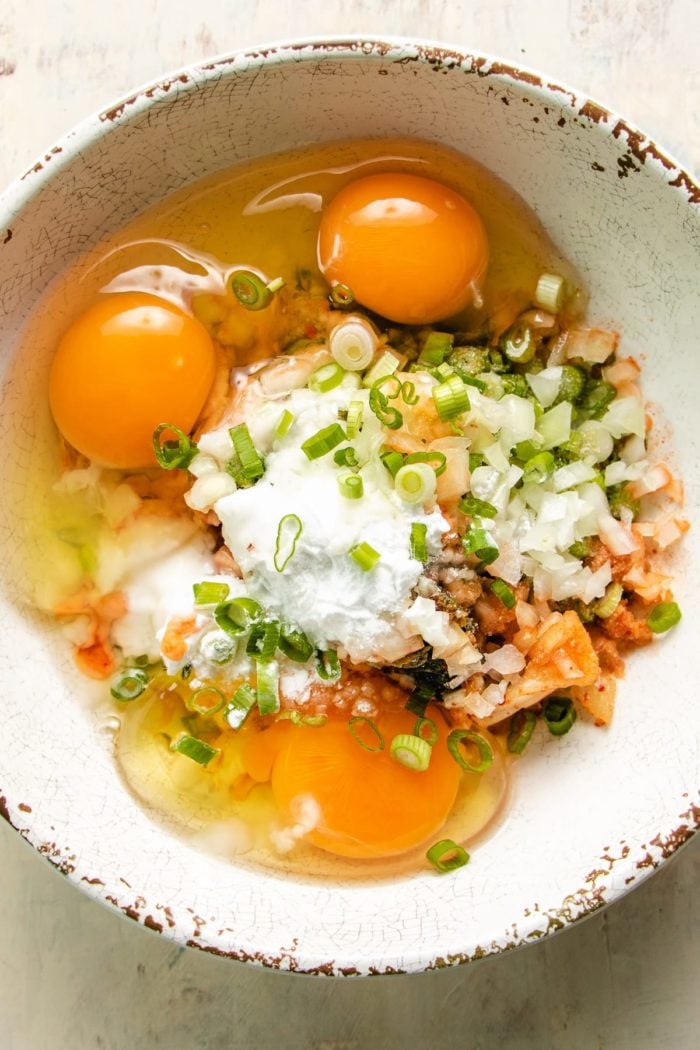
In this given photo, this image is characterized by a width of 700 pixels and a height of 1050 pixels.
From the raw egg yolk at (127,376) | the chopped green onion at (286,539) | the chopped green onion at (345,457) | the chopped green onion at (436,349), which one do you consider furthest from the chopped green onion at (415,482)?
the raw egg yolk at (127,376)

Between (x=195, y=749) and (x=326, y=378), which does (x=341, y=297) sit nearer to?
(x=326, y=378)

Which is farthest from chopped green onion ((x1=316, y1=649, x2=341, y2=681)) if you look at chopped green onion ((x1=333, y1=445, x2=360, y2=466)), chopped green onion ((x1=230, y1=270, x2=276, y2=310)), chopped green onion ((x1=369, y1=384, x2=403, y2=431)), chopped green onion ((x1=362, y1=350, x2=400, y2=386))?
chopped green onion ((x1=230, y1=270, x2=276, y2=310))

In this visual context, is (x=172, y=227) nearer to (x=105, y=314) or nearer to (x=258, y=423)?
(x=105, y=314)

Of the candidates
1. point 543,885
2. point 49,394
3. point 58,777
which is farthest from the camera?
point 49,394

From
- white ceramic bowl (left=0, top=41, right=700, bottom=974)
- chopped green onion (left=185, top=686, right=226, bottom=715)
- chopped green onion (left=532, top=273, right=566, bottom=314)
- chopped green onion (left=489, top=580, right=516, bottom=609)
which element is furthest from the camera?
chopped green onion (left=532, top=273, right=566, bottom=314)

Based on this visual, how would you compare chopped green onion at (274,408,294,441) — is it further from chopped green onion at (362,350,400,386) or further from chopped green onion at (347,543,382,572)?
chopped green onion at (347,543,382,572)

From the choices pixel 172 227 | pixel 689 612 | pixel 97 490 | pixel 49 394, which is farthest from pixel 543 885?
pixel 172 227
